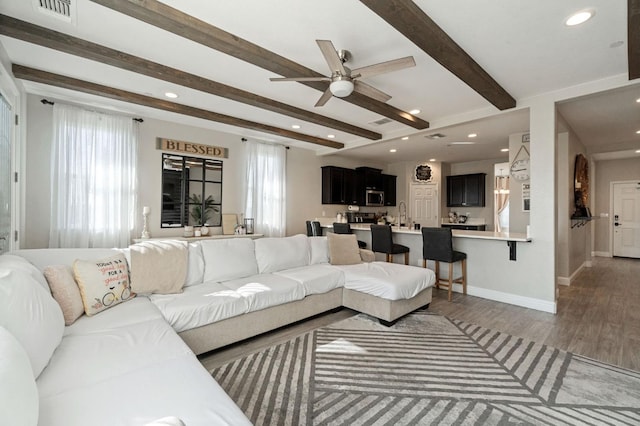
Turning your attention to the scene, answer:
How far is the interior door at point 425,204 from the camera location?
7.94 metres

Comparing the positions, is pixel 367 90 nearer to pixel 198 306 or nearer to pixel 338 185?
pixel 198 306

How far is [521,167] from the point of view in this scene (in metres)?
4.91

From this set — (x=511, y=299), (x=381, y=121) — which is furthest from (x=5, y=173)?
(x=511, y=299)

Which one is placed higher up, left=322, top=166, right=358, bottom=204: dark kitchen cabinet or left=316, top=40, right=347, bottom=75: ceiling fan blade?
left=316, top=40, right=347, bottom=75: ceiling fan blade

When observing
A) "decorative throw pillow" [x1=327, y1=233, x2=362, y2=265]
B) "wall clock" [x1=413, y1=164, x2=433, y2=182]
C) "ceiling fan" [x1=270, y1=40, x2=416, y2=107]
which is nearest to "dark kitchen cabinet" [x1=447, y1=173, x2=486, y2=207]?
"wall clock" [x1=413, y1=164, x2=433, y2=182]

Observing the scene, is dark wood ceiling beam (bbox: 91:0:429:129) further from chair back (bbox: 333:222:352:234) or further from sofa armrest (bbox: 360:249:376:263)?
chair back (bbox: 333:222:352:234)

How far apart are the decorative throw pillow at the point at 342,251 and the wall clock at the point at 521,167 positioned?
3.23 meters

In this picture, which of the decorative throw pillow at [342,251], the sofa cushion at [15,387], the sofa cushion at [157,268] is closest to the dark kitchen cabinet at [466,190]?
the decorative throw pillow at [342,251]

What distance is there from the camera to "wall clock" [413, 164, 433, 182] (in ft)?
26.3

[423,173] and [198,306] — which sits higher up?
[423,173]

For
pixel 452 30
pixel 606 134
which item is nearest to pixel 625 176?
pixel 606 134

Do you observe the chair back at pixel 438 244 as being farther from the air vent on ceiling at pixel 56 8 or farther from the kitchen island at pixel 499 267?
the air vent on ceiling at pixel 56 8

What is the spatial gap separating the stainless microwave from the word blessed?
3872 mm

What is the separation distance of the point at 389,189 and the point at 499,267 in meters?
4.48
